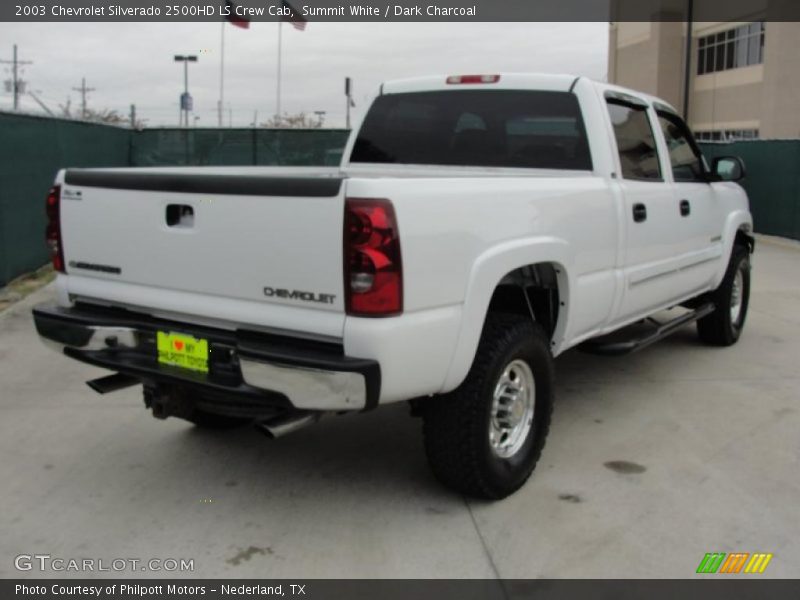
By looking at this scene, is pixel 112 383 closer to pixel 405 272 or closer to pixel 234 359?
pixel 234 359

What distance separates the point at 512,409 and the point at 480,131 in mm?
1842

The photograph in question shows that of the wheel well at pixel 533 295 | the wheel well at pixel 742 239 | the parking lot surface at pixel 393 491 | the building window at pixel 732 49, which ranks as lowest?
the parking lot surface at pixel 393 491

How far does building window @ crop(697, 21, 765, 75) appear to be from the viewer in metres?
32.8

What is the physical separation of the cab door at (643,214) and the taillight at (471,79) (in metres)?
0.68

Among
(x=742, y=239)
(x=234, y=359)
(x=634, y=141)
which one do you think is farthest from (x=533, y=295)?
(x=742, y=239)

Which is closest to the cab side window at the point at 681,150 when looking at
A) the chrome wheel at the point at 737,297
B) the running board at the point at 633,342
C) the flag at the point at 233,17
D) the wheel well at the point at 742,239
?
the running board at the point at 633,342

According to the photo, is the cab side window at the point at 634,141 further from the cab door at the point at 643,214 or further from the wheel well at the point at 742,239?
the wheel well at the point at 742,239

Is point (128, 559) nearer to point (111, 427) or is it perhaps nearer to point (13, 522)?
point (13, 522)

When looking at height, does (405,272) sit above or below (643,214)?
below

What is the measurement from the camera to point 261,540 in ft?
11.4

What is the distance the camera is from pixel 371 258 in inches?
118

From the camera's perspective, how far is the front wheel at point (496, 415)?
355 cm

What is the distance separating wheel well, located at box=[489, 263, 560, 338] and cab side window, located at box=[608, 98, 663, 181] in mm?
954

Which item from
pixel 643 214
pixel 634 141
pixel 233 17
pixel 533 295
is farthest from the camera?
pixel 233 17
